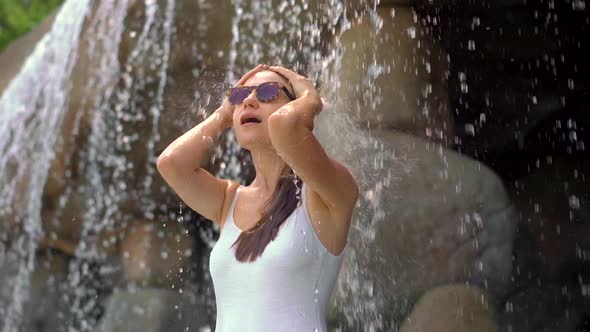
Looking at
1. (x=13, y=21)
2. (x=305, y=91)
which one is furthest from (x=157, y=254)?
(x=13, y=21)

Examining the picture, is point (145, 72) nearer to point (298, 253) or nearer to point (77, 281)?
point (77, 281)

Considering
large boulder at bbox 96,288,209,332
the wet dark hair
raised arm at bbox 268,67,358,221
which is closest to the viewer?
raised arm at bbox 268,67,358,221

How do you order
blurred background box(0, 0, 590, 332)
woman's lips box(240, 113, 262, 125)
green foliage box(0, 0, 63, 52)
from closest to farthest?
woman's lips box(240, 113, 262, 125) < blurred background box(0, 0, 590, 332) < green foliage box(0, 0, 63, 52)

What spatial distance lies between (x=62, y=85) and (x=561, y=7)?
319 cm

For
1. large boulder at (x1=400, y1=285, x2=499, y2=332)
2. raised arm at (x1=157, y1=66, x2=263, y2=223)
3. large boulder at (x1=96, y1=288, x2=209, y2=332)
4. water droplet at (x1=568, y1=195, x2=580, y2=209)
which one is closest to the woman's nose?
raised arm at (x1=157, y1=66, x2=263, y2=223)

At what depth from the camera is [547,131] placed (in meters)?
4.41

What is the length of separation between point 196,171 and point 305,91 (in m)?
0.40

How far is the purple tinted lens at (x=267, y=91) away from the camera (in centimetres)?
221

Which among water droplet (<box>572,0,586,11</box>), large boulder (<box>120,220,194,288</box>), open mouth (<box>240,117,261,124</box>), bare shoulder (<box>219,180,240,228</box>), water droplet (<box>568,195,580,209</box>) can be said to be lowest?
large boulder (<box>120,220,194,288</box>)

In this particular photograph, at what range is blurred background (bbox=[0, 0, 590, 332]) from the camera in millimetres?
3990

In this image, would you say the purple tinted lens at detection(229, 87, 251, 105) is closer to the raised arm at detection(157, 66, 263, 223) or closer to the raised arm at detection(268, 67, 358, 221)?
the raised arm at detection(157, 66, 263, 223)

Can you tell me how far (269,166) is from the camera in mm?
2256

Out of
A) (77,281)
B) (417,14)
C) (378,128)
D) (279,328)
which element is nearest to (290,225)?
(279,328)

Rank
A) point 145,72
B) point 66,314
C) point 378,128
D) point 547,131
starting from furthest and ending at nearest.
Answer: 1. point 66,314
2. point 145,72
3. point 547,131
4. point 378,128
